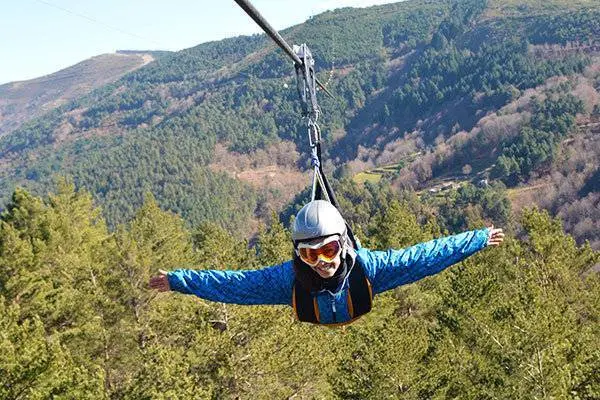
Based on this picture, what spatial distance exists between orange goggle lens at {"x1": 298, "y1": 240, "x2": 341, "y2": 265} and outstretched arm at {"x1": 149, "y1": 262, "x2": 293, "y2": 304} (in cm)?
75

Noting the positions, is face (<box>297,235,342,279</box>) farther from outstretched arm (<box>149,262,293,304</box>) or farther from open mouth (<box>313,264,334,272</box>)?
outstretched arm (<box>149,262,293,304</box>)

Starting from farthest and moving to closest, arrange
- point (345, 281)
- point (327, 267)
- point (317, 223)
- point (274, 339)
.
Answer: point (274, 339) → point (345, 281) → point (327, 267) → point (317, 223)

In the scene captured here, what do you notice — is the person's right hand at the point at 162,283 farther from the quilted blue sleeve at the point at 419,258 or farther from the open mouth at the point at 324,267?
the quilted blue sleeve at the point at 419,258

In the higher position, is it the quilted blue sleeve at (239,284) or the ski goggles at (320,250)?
the ski goggles at (320,250)

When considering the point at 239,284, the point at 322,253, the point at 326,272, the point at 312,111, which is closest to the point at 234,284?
the point at 239,284

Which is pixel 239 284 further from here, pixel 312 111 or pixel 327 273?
pixel 312 111

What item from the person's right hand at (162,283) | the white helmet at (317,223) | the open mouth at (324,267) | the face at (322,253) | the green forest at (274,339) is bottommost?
the green forest at (274,339)

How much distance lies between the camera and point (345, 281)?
6043mm

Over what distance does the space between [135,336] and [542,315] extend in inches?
700

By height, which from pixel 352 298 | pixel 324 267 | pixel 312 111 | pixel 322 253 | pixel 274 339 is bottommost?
pixel 274 339

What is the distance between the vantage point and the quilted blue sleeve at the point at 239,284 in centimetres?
642

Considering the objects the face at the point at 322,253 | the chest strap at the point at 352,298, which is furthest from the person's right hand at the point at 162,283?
the face at the point at 322,253

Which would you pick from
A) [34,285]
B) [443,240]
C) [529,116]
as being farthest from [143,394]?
[529,116]

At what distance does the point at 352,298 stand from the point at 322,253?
2.63 feet
